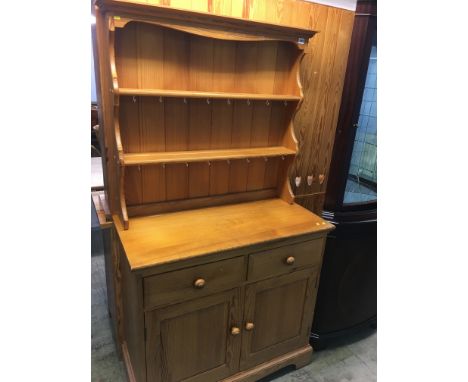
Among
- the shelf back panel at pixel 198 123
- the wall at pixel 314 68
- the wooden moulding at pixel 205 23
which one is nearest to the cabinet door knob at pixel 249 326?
the wall at pixel 314 68

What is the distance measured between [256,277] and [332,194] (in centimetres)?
70

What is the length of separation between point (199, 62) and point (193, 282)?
98 centimetres

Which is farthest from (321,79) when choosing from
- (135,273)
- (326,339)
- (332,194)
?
(326,339)

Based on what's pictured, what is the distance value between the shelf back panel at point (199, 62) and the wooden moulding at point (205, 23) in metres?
0.11

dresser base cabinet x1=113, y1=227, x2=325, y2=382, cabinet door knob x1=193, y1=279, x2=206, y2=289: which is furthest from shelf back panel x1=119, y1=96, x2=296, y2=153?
cabinet door knob x1=193, y1=279, x2=206, y2=289

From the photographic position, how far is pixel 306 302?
181 cm

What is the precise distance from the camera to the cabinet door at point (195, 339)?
139 centimetres

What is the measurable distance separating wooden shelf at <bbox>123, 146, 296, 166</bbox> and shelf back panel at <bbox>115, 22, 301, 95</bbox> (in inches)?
11.7

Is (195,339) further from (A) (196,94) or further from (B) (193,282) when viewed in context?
(A) (196,94)

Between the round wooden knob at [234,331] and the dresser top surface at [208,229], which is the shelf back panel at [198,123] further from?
the round wooden knob at [234,331]

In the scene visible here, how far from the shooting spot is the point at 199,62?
59.9 inches

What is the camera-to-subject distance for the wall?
1.54 meters

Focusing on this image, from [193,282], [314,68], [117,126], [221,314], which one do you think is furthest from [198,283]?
[314,68]

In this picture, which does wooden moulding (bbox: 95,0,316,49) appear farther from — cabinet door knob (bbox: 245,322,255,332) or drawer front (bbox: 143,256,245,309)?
cabinet door knob (bbox: 245,322,255,332)
